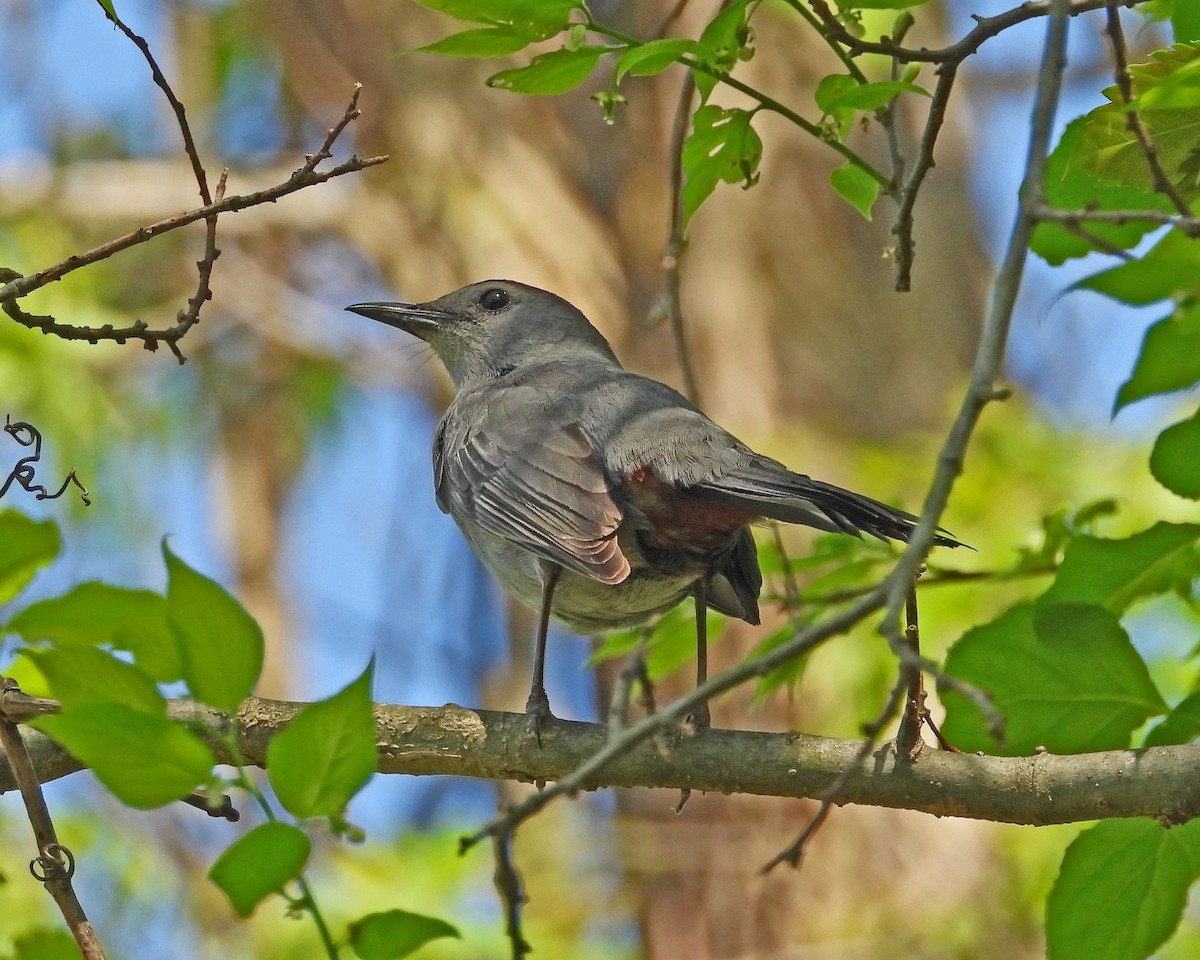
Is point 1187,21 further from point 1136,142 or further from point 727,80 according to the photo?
point 727,80

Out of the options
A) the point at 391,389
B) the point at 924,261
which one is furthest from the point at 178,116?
the point at 391,389

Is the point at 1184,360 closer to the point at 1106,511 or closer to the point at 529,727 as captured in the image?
the point at 1106,511

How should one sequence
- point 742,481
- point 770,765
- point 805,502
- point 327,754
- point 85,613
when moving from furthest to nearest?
point 742,481 < point 805,502 < point 770,765 < point 85,613 < point 327,754

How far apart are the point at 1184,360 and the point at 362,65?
6.13 metres

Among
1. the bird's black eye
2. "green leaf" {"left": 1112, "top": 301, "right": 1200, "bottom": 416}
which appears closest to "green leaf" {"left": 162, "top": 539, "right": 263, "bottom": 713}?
"green leaf" {"left": 1112, "top": 301, "right": 1200, "bottom": 416}

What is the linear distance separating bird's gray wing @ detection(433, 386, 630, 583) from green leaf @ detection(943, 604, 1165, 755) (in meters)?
1.26

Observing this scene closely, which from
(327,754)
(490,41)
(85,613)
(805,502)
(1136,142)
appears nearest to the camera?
(327,754)

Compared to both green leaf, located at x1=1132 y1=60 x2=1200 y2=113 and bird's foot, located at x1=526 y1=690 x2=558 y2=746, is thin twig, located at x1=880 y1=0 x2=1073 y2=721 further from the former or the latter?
bird's foot, located at x1=526 y1=690 x2=558 y2=746

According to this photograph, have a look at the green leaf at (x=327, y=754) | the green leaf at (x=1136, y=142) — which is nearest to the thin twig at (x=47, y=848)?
the green leaf at (x=327, y=754)

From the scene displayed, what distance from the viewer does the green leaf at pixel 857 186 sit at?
2.36 metres

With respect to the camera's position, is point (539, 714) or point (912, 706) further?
point (539, 714)

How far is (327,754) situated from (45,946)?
47 cm

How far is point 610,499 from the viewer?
345 centimetres

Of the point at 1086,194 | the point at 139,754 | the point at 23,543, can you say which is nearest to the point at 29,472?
the point at 23,543
